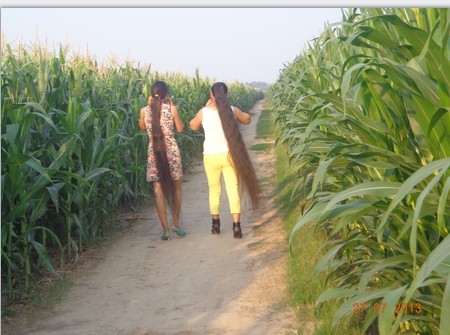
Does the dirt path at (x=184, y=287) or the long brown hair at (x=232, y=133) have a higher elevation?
the long brown hair at (x=232, y=133)

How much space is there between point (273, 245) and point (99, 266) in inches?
68.0

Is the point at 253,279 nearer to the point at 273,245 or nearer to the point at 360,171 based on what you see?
the point at 273,245

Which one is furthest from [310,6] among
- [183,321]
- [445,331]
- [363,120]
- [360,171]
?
[183,321]

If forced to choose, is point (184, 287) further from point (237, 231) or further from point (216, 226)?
point (216, 226)

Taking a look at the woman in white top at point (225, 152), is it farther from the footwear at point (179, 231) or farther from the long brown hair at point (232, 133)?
the footwear at point (179, 231)

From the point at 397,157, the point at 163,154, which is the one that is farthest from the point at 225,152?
the point at 397,157

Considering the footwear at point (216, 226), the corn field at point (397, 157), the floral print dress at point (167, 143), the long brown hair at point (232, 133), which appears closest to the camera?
the corn field at point (397, 157)

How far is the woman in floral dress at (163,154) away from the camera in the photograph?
701 cm

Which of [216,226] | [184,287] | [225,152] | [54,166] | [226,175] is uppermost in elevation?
[54,166]

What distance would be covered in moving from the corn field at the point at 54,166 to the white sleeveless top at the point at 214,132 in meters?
0.98

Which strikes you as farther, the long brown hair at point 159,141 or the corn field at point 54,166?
the long brown hair at point 159,141

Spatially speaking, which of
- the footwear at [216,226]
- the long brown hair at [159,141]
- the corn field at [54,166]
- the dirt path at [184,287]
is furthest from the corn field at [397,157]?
the long brown hair at [159,141]

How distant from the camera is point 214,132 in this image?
22.3 feet

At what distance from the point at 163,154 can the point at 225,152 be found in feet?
2.41
